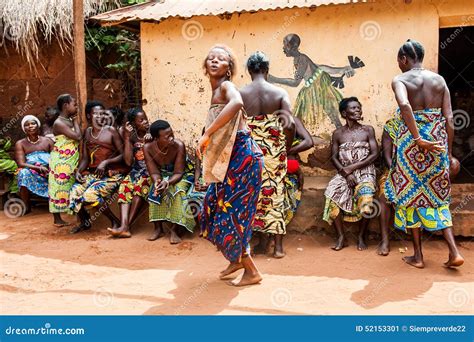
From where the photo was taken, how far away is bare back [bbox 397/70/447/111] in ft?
13.2

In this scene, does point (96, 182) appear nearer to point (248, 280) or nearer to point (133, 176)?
point (133, 176)

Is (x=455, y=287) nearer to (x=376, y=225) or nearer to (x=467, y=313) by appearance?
(x=467, y=313)

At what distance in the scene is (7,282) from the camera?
4.05 meters

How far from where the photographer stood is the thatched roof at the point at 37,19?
7086 millimetres

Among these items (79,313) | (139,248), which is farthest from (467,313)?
(139,248)

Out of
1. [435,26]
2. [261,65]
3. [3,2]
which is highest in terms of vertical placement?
[3,2]

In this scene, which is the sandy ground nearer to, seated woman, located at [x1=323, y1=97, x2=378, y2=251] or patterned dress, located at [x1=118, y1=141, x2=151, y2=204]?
seated woman, located at [x1=323, y1=97, x2=378, y2=251]

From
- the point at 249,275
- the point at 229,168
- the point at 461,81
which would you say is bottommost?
the point at 249,275

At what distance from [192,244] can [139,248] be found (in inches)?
22.2

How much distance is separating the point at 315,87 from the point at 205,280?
285 cm

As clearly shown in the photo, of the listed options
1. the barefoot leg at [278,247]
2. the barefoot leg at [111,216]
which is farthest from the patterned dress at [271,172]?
the barefoot leg at [111,216]

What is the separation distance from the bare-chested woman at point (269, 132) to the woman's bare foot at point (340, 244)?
23.7 inches

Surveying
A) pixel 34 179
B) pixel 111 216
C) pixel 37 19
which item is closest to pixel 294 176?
pixel 111 216

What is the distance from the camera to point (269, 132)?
4512 millimetres
